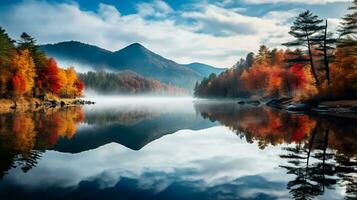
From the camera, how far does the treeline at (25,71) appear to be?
236 feet

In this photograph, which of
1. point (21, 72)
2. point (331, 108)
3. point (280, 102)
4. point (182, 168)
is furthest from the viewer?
point (280, 102)

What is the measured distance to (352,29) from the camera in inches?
2046

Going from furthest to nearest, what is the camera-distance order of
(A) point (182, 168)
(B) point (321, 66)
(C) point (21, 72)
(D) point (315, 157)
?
(C) point (21, 72)
(B) point (321, 66)
(D) point (315, 157)
(A) point (182, 168)

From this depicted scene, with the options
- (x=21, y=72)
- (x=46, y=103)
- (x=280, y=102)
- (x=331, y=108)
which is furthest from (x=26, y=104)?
(x=331, y=108)

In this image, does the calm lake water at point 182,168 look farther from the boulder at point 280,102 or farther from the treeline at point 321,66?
the boulder at point 280,102

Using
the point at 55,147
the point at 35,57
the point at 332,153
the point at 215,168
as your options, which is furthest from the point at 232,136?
the point at 35,57

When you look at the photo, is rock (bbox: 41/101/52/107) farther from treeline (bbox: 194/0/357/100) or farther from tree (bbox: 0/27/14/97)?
treeline (bbox: 194/0/357/100)

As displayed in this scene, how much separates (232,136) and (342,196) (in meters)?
15.9

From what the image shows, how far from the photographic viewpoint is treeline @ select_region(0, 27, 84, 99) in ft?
236

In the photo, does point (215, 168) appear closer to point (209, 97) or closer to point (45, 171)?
point (45, 171)

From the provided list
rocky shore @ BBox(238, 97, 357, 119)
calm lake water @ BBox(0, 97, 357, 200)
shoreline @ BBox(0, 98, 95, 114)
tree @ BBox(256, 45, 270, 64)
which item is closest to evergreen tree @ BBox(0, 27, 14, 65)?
shoreline @ BBox(0, 98, 95, 114)

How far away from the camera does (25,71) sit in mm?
77812

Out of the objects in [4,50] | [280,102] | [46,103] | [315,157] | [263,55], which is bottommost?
[46,103]

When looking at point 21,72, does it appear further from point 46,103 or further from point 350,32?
point 350,32
